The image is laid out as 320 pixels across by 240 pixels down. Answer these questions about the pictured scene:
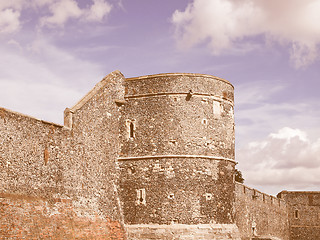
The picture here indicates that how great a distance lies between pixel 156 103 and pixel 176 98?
91 centimetres

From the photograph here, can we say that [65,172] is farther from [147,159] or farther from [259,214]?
[259,214]

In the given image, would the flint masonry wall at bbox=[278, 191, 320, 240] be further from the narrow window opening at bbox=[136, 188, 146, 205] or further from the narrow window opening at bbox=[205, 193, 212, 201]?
the narrow window opening at bbox=[136, 188, 146, 205]

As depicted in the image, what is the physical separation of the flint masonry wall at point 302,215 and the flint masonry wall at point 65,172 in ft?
80.3

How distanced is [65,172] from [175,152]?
17.2 ft

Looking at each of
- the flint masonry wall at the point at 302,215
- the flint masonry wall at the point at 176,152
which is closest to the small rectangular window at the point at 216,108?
the flint masonry wall at the point at 176,152

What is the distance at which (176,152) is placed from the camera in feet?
65.6

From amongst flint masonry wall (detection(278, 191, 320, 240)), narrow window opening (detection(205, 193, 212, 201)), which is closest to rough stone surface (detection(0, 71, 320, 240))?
narrow window opening (detection(205, 193, 212, 201))

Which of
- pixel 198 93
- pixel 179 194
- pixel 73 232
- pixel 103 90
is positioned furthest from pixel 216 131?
pixel 73 232

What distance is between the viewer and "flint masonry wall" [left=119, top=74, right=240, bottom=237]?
19.6 m

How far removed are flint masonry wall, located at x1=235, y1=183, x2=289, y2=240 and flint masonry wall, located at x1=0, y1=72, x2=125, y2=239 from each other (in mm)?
9672

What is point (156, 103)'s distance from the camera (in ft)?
67.5

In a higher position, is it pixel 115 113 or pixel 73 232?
pixel 115 113

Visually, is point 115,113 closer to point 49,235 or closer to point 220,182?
point 220,182

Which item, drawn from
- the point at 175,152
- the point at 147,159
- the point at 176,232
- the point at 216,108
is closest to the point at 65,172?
the point at 147,159
